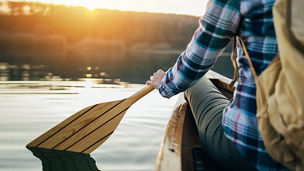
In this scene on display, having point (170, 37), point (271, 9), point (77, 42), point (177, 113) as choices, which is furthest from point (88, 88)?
point (170, 37)

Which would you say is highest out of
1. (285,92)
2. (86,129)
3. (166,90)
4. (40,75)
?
(285,92)

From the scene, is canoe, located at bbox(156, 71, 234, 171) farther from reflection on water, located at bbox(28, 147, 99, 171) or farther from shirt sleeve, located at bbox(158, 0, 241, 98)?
reflection on water, located at bbox(28, 147, 99, 171)

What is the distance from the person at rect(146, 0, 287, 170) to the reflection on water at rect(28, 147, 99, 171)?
1.27 metres

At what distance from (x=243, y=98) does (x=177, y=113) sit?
124 centimetres

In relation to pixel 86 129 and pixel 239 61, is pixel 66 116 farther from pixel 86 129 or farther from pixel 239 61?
pixel 239 61

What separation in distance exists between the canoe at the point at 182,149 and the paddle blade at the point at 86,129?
43 cm

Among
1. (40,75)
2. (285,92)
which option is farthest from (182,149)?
(40,75)

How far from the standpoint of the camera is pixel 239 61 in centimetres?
116

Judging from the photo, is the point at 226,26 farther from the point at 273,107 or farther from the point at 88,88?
the point at 88,88

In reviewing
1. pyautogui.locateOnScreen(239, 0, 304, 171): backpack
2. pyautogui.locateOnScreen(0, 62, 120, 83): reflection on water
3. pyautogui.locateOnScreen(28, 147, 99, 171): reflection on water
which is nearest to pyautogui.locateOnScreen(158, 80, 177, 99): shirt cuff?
pyautogui.locateOnScreen(239, 0, 304, 171): backpack

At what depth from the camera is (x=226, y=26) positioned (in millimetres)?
1131

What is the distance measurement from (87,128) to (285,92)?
1.78m

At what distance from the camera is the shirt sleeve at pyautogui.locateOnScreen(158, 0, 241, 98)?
3.64 ft

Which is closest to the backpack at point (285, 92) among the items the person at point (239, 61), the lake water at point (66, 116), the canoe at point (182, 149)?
the person at point (239, 61)
